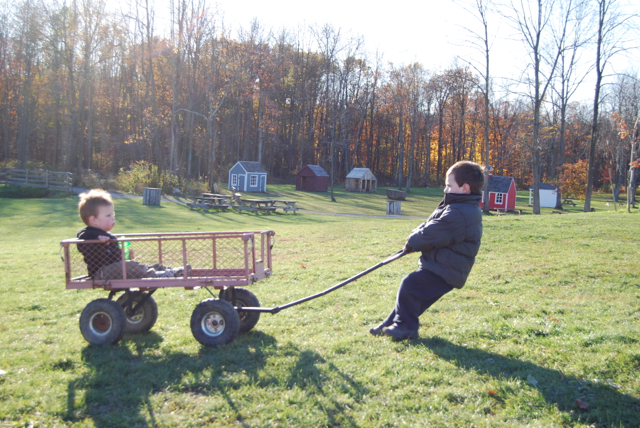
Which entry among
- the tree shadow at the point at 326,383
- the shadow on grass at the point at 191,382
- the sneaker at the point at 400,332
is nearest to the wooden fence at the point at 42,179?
the shadow on grass at the point at 191,382

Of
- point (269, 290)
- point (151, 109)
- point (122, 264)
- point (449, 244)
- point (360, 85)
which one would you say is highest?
point (360, 85)

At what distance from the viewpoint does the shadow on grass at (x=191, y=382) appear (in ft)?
11.5

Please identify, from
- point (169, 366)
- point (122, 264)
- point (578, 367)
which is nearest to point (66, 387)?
point (169, 366)

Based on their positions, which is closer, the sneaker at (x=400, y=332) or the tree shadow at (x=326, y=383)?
the tree shadow at (x=326, y=383)

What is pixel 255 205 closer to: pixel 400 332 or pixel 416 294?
pixel 400 332

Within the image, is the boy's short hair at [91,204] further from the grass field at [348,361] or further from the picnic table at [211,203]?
the picnic table at [211,203]

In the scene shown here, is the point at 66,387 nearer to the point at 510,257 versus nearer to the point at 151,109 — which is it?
the point at 510,257

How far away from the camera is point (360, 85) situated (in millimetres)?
69875

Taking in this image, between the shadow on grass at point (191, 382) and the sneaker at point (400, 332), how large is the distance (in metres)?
0.91

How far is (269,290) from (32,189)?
1174 inches

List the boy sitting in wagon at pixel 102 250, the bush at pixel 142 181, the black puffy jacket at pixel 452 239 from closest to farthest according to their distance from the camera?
1. the black puffy jacket at pixel 452 239
2. the boy sitting in wagon at pixel 102 250
3. the bush at pixel 142 181

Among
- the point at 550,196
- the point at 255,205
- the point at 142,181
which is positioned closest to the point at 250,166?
the point at 142,181

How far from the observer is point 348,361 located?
14.8ft

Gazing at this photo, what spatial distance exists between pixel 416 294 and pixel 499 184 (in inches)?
1735
